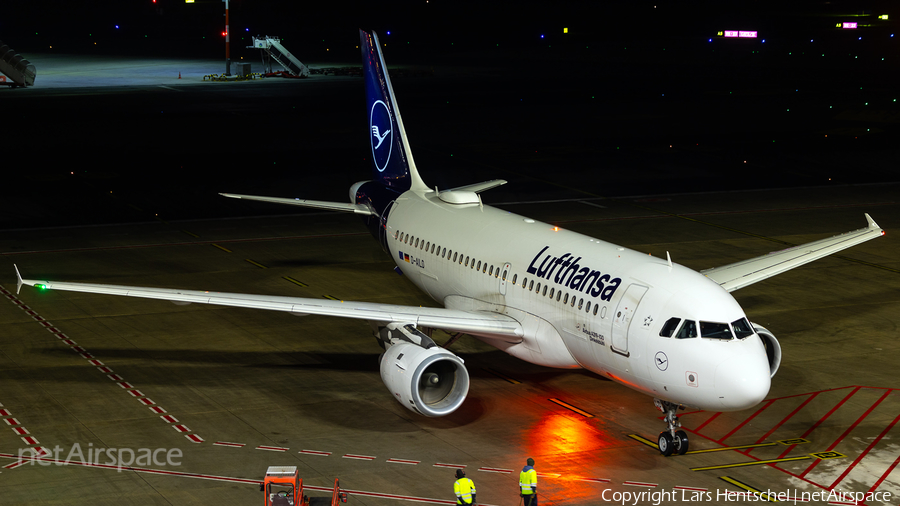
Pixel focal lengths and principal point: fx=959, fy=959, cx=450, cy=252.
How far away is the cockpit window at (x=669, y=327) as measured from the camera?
21.5 m

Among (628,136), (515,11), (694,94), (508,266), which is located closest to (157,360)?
(508,266)

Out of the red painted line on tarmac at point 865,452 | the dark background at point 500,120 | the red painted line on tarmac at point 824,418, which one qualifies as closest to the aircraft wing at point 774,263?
the red painted line on tarmac at point 824,418

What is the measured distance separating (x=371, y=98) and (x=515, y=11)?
157m

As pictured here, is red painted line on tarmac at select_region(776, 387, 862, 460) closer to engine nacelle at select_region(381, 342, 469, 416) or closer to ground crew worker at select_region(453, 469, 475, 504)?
engine nacelle at select_region(381, 342, 469, 416)

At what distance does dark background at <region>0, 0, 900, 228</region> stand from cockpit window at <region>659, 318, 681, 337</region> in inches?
1300

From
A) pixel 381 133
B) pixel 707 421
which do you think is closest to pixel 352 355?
pixel 381 133

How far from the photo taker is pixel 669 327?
21516mm

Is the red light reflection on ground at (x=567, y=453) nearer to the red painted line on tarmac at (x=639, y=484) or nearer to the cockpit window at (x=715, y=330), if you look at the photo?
the red painted line on tarmac at (x=639, y=484)

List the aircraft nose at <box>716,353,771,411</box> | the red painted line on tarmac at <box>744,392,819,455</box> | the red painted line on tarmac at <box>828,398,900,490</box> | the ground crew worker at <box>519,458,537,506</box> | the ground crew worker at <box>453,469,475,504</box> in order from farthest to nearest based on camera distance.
Result: the red painted line on tarmac at <box>744,392,819,455</box>
the red painted line on tarmac at <box>828,398,900,490</box>
the aircraft nose at <box>716,353,771,411</box>
the ground crew worker at <box>519,458,537,506</box>
the ground crew worker at <box>453,469,475,504</box>

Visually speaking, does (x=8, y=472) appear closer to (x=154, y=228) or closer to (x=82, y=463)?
(x=82, y=463)

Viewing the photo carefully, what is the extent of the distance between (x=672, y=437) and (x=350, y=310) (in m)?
8.71

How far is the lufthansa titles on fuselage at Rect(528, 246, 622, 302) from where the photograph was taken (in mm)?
23312

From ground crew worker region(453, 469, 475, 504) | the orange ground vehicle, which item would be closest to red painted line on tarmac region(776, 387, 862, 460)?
ground crew worker region(453, 469, 475, 504)

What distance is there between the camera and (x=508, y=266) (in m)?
26.6
